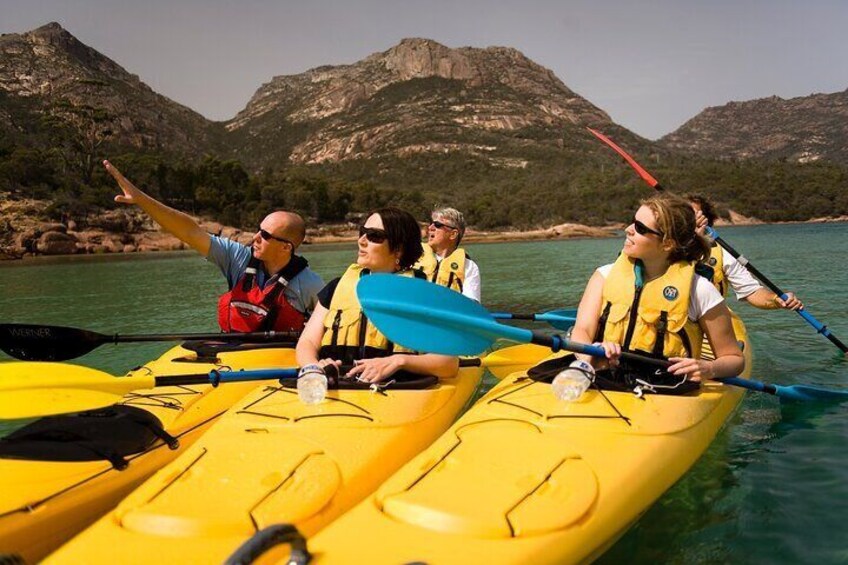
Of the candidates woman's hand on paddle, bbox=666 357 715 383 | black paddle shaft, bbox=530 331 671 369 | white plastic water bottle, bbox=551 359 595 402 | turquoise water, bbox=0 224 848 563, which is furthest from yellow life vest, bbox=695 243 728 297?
white plastic water bottle, bbox=551 359 595 402

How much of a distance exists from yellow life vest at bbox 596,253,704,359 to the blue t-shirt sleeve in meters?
2.83

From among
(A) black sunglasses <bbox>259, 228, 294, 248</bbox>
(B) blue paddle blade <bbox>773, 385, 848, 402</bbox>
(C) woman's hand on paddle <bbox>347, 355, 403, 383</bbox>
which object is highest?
(A) black sunglasses <bbox>259, 228, 294, 248</bbox>

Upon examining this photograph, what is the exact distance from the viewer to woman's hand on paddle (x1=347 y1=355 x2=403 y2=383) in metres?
3.62

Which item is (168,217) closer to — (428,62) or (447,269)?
(447,269)

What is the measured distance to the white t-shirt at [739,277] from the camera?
561cm

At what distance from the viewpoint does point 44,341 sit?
14.2 feet

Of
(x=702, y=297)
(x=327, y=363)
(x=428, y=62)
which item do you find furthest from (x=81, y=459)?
(x=428, y=62)

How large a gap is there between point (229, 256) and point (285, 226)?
1.99 ft

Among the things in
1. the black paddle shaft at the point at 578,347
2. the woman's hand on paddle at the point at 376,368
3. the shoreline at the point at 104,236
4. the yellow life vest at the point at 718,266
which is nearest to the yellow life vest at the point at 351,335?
the woman's hand on paddle at the point at 376,368

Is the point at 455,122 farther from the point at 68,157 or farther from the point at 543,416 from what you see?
the point at 543,416

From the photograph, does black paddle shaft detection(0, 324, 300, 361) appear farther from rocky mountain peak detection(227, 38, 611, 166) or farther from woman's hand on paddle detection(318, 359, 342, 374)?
rocky mountain peak detection(227, 38, 611, 166)

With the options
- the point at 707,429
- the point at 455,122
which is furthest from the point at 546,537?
the point at 455,122

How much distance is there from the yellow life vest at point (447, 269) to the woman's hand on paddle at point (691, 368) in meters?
2.77

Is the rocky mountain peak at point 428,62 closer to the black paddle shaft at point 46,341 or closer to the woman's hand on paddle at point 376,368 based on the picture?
the black paddle shaft at point 46,341
